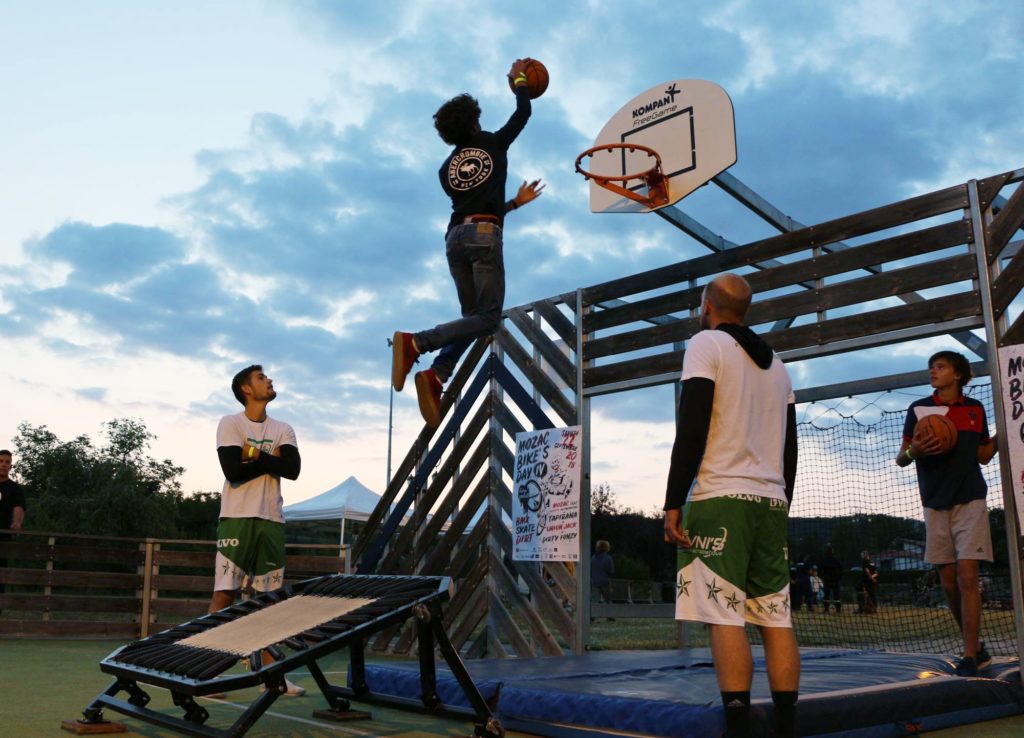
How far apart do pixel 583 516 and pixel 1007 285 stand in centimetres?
369

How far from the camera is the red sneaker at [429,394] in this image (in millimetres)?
5766

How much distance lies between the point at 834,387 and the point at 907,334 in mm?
1463

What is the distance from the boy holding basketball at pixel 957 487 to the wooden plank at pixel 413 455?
4.33 metres

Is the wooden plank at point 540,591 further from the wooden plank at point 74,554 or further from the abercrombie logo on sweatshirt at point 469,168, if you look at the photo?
the wooden plank at point 74,554

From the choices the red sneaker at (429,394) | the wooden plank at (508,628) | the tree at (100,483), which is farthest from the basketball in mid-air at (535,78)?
the tree at (100,483)

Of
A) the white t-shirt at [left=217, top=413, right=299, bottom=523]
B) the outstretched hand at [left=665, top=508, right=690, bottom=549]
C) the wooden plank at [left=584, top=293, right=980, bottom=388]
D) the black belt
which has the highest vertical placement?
the black belt

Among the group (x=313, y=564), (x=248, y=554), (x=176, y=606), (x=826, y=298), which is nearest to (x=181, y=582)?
(x=176, y=606)

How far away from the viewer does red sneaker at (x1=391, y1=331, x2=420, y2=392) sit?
561 cm

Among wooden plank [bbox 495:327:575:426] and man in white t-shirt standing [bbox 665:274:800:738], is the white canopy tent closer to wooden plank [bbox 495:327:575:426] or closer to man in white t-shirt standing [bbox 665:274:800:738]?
wooden plank [bbox 495:327:575:426]

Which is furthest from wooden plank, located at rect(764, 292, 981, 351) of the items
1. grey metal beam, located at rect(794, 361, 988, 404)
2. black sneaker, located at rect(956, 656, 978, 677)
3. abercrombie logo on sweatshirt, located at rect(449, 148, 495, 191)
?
abercrombie logo on sweatshirt, located at rect(449, 148, 495, 191)

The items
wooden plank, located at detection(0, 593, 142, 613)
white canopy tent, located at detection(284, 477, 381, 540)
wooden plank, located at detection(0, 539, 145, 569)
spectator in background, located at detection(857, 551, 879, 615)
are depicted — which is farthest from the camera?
white canopy tent, located at detection(284, 477, 381, 540)

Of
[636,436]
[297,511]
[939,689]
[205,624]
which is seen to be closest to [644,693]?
[939,689]

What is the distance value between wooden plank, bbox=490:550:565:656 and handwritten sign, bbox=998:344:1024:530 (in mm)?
3633

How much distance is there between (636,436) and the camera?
1198 centimetres
